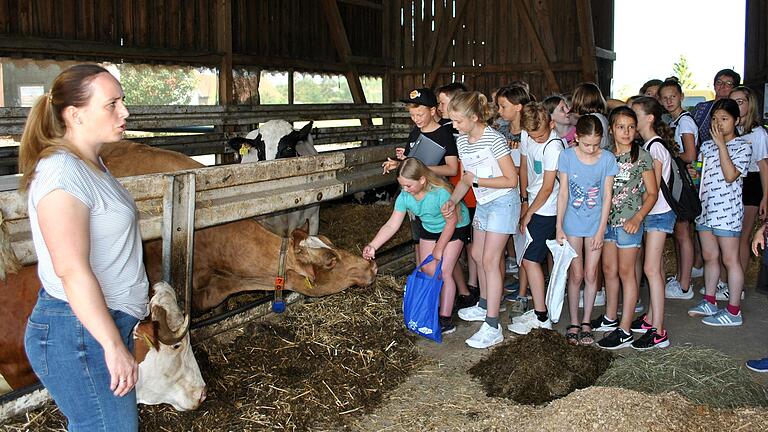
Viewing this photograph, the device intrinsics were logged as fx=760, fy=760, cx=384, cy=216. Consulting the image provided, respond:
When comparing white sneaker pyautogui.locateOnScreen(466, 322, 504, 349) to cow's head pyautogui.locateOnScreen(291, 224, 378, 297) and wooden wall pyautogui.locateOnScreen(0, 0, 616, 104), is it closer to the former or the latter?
cow's head pyautogui.locateOnScreen(291, 224, 378, 297)

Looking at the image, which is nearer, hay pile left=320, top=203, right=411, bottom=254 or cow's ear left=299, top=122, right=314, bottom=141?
hay pile left=320, top=203, right=411, bottom=254

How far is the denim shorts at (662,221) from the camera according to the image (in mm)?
5141

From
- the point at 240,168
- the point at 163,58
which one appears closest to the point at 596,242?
the point at 240,168

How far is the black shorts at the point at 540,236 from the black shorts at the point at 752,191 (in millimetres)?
1841

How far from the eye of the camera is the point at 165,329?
302 cm

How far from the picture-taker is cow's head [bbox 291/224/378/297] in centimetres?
459

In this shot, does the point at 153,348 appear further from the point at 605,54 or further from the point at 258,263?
the point at 605,54

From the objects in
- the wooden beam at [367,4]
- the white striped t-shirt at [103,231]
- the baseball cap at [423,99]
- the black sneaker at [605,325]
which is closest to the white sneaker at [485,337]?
the black sneaker at [605,325]

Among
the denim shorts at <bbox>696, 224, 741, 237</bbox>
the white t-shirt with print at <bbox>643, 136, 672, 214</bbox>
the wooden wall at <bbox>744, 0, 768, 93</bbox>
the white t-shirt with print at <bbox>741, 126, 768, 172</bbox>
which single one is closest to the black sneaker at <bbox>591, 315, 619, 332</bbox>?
the white t-shirt with print at <bbox>643, 136, 672, 214</bbox>

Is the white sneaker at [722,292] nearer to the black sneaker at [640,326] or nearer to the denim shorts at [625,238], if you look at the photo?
the black sneaker at [640,326]

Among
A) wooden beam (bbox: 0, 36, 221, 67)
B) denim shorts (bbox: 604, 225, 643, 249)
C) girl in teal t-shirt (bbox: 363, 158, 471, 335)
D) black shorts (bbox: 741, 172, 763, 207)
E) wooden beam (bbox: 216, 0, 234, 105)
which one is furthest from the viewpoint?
→ wooden beam (bbox: 216, 0, 234, 105)

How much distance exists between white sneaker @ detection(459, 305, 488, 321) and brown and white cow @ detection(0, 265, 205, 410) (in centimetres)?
285

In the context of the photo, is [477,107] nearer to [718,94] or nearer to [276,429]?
[276,429]

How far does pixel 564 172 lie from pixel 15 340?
345cm
